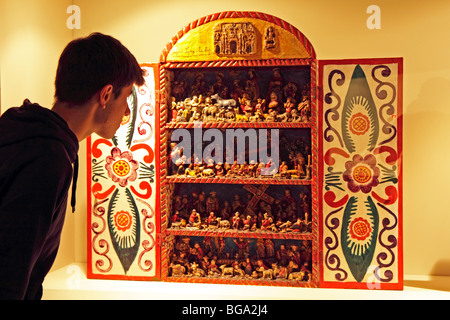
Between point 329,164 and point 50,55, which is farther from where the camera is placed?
point 50,55

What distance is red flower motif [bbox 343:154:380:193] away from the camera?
3.65 m

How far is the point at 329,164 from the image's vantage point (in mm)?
3713

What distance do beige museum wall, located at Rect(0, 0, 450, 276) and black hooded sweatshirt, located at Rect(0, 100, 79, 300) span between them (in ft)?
9.77

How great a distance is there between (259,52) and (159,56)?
0.97 meters

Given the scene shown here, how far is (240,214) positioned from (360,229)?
945 millimetres

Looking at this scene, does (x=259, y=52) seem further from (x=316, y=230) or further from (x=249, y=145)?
(x=316, y=230)

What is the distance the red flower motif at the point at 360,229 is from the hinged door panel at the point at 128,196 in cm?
153

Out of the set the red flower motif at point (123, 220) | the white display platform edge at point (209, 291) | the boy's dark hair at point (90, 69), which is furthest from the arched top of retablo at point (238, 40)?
the boy's dark hair at point (90, 69)

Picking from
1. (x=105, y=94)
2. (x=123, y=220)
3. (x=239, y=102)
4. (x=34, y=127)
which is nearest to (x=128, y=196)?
(x=123, y=220)

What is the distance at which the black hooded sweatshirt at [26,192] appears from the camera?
40.2 inches

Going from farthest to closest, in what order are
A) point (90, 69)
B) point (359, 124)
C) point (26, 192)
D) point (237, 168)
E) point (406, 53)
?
point (406, 53), point (237, 168), point (359, 124), point (90, 69), point (26, 192)

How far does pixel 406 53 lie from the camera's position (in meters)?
4.00

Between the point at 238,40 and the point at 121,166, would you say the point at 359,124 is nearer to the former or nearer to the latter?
the point at 238,40

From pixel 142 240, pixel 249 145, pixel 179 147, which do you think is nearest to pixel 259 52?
pixel 249 145
